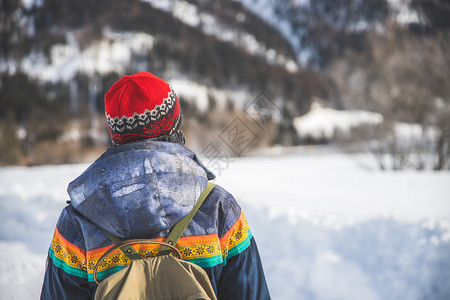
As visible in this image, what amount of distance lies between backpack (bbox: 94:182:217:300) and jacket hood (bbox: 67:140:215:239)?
2.4 inches

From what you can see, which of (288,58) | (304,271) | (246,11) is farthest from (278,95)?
(304,271)

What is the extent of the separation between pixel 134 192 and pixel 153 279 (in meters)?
0.27

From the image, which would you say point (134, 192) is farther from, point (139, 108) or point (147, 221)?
Result: point (139, 108)

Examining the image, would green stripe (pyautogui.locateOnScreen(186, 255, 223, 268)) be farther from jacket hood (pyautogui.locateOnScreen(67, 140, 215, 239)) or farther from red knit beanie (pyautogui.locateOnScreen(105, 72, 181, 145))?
red knit beanie (pyautogui.locateOnScreen(105, 72, 181, 145))

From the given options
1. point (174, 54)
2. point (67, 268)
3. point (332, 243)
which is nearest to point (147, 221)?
point (67, 268)

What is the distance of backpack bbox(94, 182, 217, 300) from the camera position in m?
0.82

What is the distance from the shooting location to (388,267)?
3.32 metres

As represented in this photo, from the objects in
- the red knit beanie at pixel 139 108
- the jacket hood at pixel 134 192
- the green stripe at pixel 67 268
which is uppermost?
the red knit beanie at pixel 139 108

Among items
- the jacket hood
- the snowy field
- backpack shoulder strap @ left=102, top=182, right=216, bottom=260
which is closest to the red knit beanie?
the jacket hood

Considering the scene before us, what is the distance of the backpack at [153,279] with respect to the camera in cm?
82

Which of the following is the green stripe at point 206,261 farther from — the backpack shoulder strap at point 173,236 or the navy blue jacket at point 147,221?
the backpack shoulder strap at point 173,236

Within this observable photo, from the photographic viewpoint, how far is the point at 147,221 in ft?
2.74

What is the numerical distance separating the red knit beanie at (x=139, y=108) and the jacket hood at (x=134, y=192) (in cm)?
9

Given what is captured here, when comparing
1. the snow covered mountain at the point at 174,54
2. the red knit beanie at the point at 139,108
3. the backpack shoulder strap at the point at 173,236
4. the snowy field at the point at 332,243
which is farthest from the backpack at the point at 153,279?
the snow covered mountain at the point at 174,54
